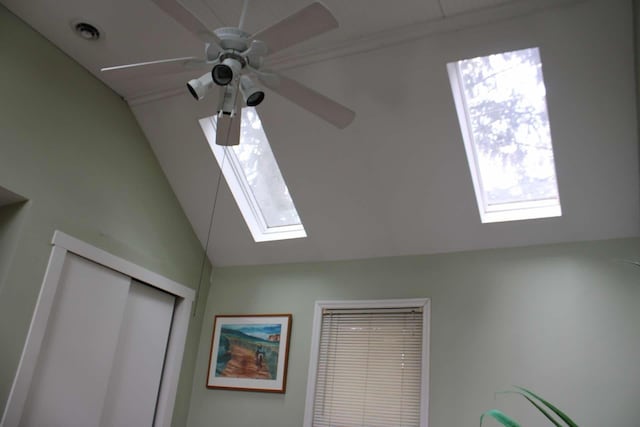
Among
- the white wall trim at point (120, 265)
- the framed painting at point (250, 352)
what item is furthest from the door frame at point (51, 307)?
the framed painting at point (250, 352)

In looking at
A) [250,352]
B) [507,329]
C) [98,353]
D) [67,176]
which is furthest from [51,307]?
[507,329]

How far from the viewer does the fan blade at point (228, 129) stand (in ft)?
7.98

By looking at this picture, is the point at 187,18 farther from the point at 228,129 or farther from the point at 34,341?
the point at 34,341

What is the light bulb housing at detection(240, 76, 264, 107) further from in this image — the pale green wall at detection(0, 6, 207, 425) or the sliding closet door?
the sliding closet door

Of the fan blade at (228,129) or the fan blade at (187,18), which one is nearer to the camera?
the fan blade at (187,18)

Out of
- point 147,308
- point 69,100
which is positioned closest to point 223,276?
point 147,308

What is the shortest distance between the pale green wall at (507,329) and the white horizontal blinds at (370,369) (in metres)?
0.13

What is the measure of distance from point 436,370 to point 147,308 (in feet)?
6.82

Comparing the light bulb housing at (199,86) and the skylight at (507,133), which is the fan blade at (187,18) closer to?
the light bulb housing at (199,86)

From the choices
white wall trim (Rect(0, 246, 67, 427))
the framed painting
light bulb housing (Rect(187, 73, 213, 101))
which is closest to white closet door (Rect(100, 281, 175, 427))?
the framed painting

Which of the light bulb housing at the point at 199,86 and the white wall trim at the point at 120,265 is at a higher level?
the light bulb housing at the point at 199,86

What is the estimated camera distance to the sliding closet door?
10.6 ft

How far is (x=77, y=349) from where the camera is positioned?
3.38 metres

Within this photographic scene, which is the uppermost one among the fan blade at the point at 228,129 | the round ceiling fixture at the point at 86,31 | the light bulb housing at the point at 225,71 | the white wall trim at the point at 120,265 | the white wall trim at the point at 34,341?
the round ceiling fixture at the point at 86,31
